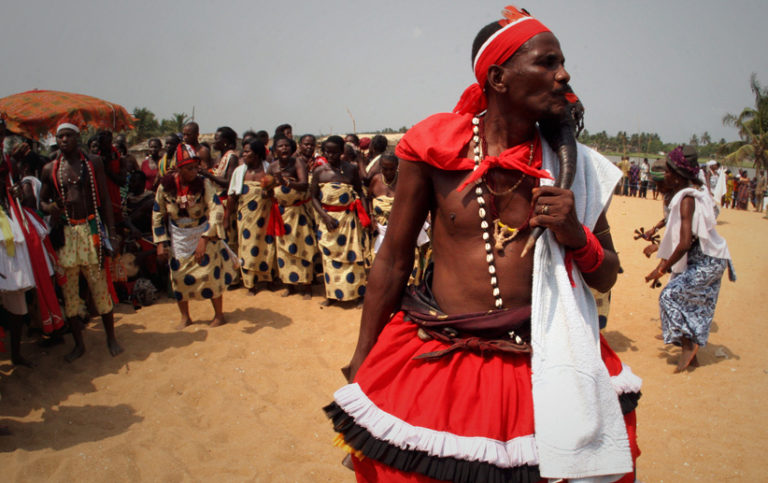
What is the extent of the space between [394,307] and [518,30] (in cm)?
108

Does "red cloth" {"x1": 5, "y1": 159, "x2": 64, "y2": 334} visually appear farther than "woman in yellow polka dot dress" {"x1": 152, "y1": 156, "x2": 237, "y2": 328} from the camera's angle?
No

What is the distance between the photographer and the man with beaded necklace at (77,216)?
4.64m

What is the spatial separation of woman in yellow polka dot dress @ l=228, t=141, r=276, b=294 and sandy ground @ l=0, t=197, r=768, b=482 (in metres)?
0.76

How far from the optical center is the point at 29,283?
4.23 meters

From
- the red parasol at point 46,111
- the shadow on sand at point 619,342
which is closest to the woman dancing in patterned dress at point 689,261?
the shadow on sand at point 619,342

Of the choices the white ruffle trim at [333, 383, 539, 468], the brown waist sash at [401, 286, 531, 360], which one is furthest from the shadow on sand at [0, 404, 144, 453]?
the brown waist sash at [401, 286, 531, 360]

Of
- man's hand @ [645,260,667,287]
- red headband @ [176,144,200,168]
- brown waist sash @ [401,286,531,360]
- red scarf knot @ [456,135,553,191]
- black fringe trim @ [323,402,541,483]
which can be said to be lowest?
man's hand @ [645,260,667,287]

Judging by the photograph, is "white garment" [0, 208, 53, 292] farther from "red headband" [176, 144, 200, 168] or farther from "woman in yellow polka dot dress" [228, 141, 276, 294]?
"woman in yellow polka dot dress" [228, 141, 276, 294]

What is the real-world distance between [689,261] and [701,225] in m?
0.42

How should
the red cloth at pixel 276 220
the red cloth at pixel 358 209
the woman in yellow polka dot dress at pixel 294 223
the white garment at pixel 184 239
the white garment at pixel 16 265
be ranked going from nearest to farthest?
the white garment at pixel 16 265 < the white garment at pixel 184 239 < the red cloth at pixel 358 209 < the woman in yellow polka dot dress at pixel 294 223 < the red cloth at pixel 276 220

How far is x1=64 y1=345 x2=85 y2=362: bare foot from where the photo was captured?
4891mm

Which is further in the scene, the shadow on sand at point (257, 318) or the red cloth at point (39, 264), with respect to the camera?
the shadow on sand at point (257, 318)

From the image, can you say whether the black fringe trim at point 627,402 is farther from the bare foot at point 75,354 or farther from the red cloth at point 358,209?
the red cloth at point 358,209

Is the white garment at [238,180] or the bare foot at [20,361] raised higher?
the white garment at [238,180]
